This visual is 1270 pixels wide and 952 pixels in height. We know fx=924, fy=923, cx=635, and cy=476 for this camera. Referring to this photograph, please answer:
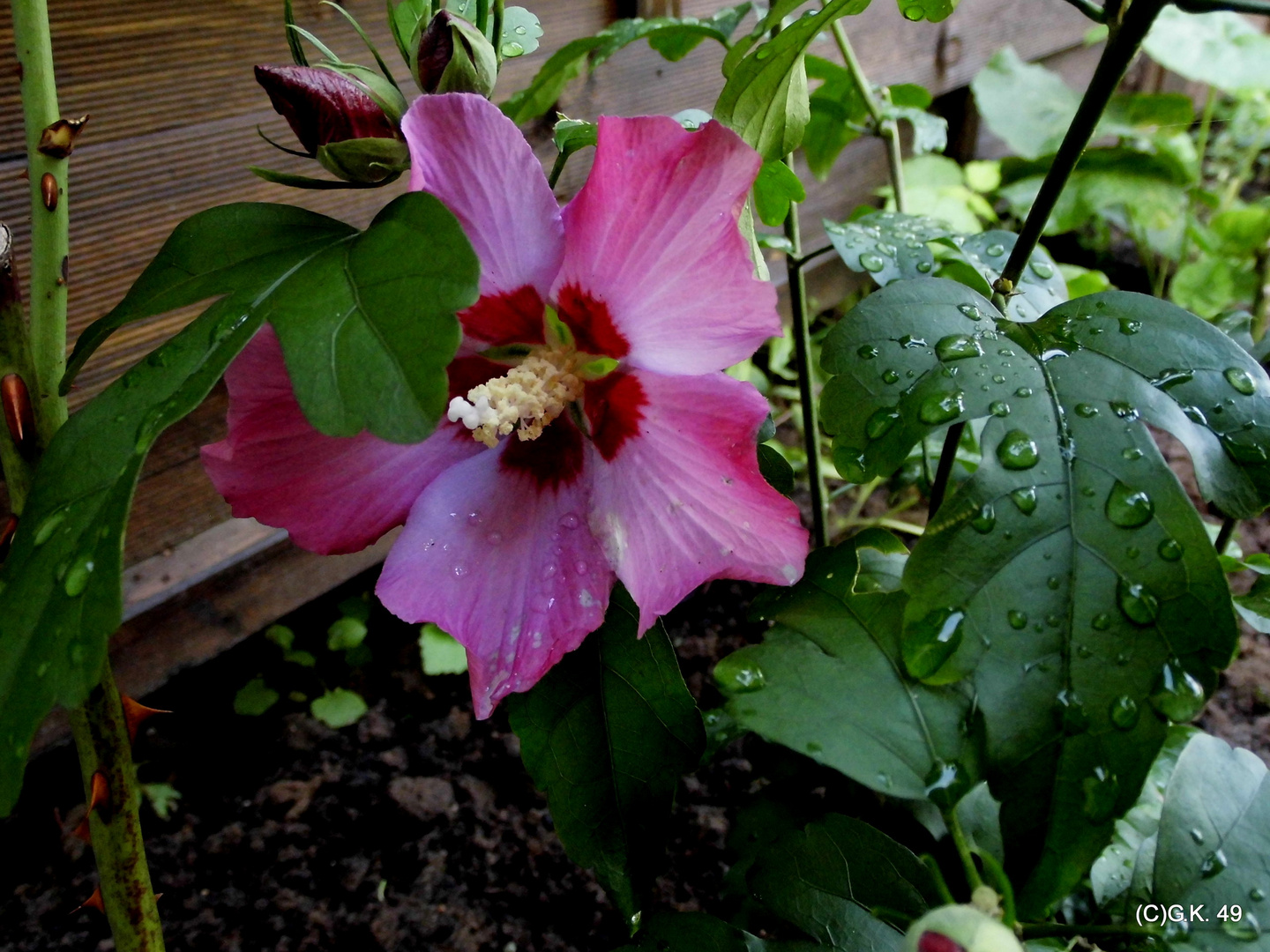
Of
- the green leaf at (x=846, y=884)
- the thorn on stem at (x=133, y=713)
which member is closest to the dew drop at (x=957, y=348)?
the green leaf at (x=846, y=884)

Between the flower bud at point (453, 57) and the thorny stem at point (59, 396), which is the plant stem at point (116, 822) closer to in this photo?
the thorny stem at point (59, 396)

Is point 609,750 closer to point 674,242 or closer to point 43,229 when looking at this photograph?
point 674,242

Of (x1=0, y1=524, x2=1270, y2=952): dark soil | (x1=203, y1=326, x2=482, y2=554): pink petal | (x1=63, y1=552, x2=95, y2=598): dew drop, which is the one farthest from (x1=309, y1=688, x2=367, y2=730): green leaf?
(x1=63, y1=552, x2=95, y2=598): dew drop

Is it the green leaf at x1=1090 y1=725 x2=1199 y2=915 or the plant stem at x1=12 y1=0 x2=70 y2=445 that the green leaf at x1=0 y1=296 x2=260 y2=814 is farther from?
the green leaf at x1=1090 y1=725 x2=1199 y2=915

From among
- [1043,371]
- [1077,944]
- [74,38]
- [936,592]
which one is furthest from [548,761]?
[74,38]

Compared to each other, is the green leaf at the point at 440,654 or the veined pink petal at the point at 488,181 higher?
the veined pink petal at the point at 488,181

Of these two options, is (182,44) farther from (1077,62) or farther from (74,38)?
(1077,62)
